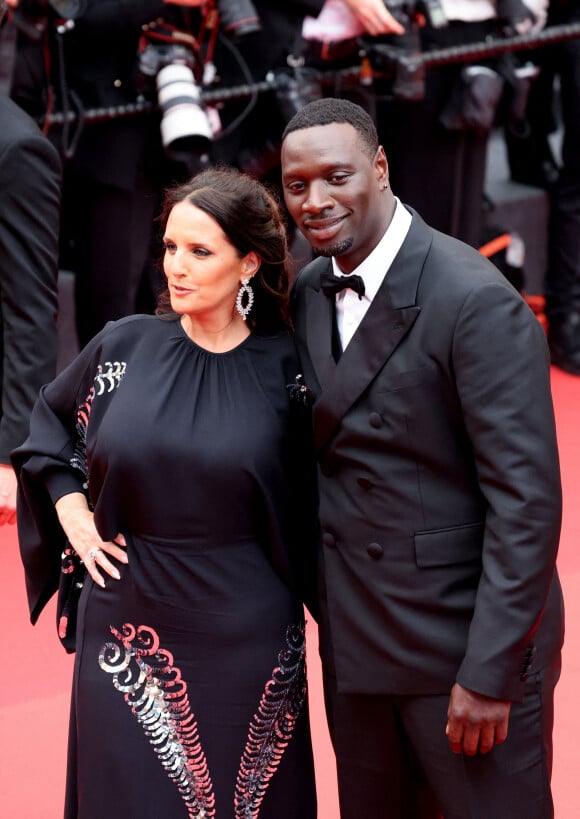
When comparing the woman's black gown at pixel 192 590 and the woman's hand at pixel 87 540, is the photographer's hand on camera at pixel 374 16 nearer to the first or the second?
the woman's black gown at pixel 192 590

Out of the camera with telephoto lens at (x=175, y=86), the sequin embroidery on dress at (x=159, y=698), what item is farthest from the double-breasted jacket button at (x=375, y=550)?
the camera with telephoto lens at (x=175, y=86)

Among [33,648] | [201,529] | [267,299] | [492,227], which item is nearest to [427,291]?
[267,299]

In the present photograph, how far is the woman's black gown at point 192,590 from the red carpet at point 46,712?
2.08 ft

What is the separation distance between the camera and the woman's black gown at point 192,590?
229cm

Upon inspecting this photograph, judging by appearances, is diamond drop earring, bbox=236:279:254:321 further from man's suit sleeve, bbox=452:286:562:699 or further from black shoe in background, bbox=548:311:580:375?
black shoe in background, bbox=548:311:580:375

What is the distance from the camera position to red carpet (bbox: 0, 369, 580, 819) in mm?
2975

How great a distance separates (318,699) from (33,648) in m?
0.75

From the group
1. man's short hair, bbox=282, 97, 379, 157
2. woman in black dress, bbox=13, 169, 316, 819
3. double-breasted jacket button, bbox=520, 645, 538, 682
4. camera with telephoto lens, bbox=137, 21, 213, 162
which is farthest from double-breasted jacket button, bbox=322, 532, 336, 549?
camera with telephoto lens, bbox=137, 21, 213, 162

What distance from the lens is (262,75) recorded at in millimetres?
4730

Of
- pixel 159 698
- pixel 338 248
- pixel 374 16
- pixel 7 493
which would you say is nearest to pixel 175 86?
pixel 374 16

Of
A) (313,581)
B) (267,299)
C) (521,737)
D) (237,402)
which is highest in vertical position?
(267,299)

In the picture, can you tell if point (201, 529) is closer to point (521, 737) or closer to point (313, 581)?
point (313, 581)

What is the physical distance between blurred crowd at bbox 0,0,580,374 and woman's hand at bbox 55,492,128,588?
192 centimetres

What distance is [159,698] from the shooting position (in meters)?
2.34
